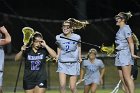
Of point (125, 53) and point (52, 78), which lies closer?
point (125, 53)

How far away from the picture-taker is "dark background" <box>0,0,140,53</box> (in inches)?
1260

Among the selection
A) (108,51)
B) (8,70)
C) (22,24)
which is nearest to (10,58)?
(8,70)

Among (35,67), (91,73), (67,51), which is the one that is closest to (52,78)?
(91,73)

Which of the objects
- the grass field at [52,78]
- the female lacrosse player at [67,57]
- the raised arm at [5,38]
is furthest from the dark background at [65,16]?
the raised arm at [5,38]

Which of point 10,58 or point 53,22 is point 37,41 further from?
point 53,22

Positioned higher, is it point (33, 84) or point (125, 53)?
point (125, 53)

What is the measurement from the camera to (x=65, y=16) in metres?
34.3

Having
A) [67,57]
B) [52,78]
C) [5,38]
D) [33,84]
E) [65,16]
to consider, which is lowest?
[33,84]

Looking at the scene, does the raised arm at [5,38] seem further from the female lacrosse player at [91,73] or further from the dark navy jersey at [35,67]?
the female lacrosse player at [91,73]

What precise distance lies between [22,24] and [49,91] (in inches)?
469

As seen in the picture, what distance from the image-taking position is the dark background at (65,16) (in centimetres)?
3200

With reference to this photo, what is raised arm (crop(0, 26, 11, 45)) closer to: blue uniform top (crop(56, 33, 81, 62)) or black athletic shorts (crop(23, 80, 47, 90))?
black athletic shorts (crop(23, 80, 47, 90))

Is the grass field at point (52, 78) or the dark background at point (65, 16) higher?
the dark background at point (65, 16)

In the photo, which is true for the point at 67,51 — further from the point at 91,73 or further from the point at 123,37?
the point at 91,73
